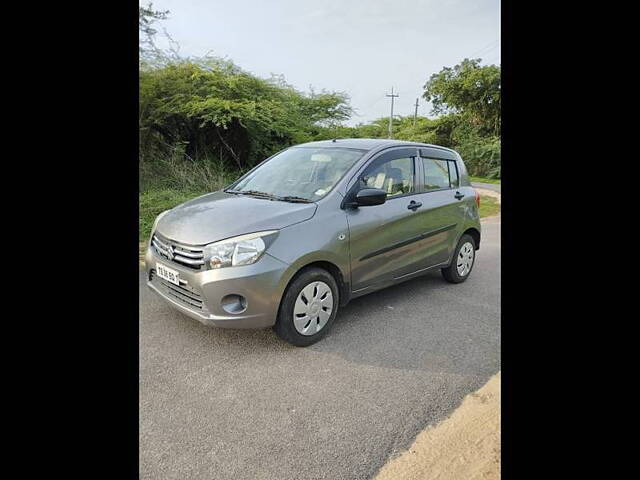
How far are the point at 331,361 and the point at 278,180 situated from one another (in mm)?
1830

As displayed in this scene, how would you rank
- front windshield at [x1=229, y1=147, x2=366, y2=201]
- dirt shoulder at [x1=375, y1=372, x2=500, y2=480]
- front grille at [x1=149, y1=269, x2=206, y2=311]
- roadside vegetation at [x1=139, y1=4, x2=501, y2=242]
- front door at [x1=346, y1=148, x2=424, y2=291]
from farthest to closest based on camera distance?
→ 1. roadside vegetation at [x1=139, y1=4, x2=501, y2=242]
2. front windshield at [x1=229, y1=147, x2=366, y2=201]
3. front door at [x1=346, y1=148, x2=424, y2=291]
4. front grille at [x1=149, y1=269, x2=206, y2=311]
5. dirt shoulder at [x1=375, y1=372, x2=500, y2=480]

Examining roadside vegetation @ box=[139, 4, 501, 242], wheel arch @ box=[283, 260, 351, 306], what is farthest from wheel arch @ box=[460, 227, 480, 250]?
roadside vegetation @ box=[139, 4, 501, 242]

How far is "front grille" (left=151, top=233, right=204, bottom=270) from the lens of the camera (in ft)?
10.5

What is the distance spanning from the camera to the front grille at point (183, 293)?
126 inches

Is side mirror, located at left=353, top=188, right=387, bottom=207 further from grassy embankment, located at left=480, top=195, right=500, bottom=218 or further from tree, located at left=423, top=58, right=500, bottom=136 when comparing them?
tree, located at left=423, top=58, right=500, bottom=136

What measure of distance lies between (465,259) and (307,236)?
2.59m

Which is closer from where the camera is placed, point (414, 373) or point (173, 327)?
point (414, 373)

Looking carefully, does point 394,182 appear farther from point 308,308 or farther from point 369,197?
point 308,308

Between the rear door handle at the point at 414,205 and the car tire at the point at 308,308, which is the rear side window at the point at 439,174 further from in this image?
the car tire at the point at 308,308

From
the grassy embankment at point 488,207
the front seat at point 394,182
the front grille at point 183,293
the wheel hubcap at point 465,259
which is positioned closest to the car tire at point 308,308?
the front grille at point 183,293

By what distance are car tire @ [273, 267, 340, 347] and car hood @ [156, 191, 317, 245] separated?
465 millimetres
